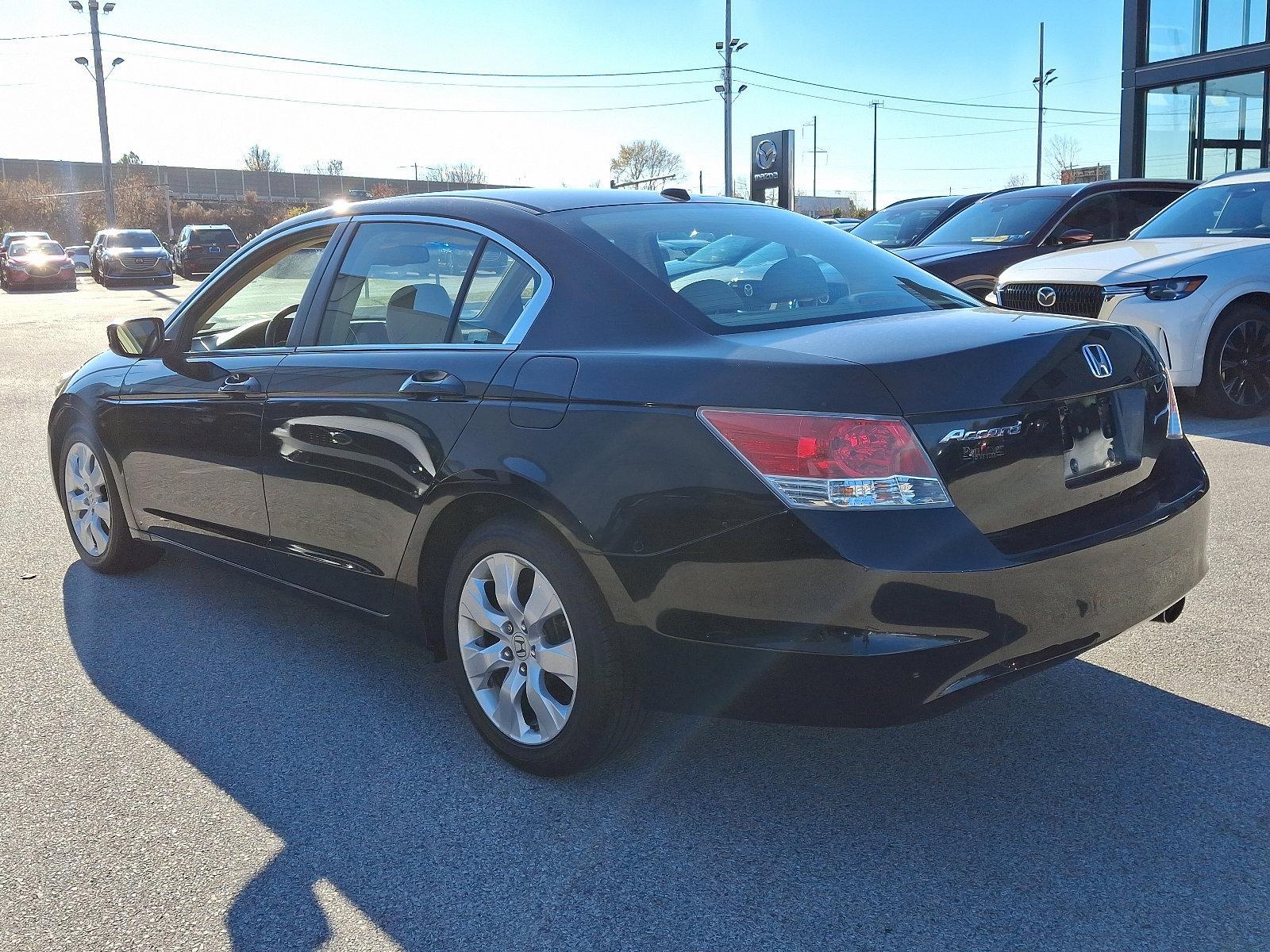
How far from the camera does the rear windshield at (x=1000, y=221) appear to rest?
11.4m

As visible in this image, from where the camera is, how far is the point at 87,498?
17.4ft

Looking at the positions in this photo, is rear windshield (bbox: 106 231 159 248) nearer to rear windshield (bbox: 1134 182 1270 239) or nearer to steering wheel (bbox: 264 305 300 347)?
rear windshield (bbox: 1134 182 1270 239)

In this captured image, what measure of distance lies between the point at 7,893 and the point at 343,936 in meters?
0.86

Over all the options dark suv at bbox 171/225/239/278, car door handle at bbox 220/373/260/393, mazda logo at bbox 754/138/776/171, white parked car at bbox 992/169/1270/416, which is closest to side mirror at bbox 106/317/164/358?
car door handle at bbox 220/373/260/393

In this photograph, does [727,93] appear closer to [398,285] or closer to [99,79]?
[99,79]

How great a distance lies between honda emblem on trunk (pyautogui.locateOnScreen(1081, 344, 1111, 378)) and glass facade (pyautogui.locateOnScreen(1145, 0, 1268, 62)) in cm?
2434

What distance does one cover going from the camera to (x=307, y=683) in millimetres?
4012

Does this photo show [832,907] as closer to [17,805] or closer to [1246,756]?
[1246,756]

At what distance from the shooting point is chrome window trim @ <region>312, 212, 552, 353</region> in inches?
129

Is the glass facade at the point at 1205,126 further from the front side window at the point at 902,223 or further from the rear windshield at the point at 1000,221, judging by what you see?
the rear windshield at the point at 1000,221

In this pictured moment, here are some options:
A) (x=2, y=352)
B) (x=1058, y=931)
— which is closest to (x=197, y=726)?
(x=1058, y=931)

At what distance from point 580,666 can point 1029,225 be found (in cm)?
973

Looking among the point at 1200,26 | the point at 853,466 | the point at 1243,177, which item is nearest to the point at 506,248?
the point at 853,466

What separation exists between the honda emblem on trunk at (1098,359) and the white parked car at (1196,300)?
5.41 metres
